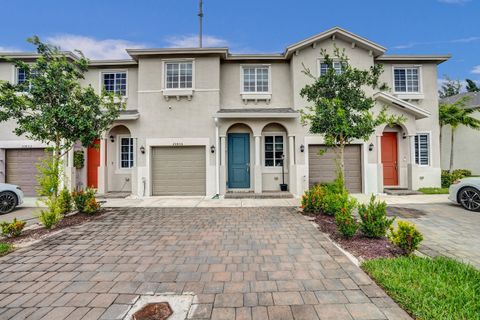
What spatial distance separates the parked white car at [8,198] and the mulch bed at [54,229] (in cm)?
294

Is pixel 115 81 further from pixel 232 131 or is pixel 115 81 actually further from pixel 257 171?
pixel 257 171

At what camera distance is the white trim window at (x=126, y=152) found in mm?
12148

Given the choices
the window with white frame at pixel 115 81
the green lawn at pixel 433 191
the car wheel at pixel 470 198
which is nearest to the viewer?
the car wheel at pixel 470 198

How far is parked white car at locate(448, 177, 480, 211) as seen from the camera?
25.4 ft

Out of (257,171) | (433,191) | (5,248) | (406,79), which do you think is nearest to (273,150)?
(257,171)

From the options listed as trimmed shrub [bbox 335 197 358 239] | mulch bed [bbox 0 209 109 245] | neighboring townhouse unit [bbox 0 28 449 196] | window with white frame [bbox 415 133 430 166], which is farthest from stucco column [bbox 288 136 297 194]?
mulch bed [bbox 0 209 109 245]

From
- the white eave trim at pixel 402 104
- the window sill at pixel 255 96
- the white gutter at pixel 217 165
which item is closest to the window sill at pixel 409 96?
the white eave trim at pixel 402 104

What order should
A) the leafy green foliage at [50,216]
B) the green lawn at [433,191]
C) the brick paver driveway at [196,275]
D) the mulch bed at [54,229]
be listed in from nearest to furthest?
the brick paver driveway at [196,275]
the mulch bed at [54,229]
the leafy green foliage at [50,216]
the green lawn at [433,191]

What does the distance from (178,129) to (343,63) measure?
7.64 m

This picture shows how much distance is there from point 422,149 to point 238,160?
975 cm

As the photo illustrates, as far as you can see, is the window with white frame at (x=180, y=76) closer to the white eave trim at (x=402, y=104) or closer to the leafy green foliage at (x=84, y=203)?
the leafy green foliage at (x=84, y=203)

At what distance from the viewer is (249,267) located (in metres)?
3.81

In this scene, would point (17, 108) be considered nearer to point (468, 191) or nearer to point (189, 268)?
point (189, 268)

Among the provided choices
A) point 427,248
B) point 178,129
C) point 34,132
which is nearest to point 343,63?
point 427,248
